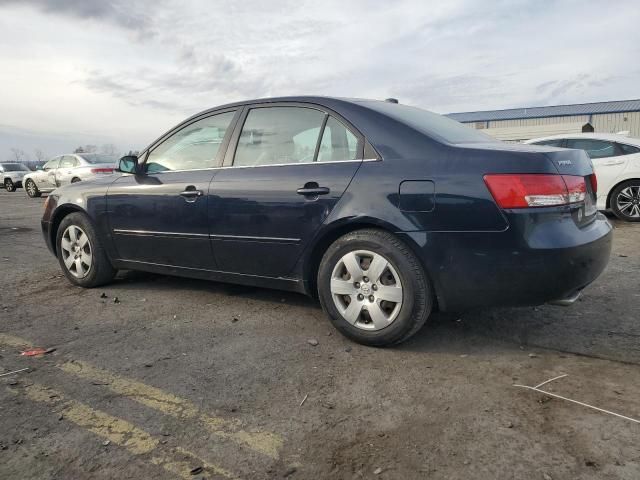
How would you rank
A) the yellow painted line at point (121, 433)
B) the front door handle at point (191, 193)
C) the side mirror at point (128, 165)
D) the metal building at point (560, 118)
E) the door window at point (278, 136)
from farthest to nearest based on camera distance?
1. the metal building at point (560, 118)
2. the side mirror at point (128, 165)
3. the front door handle at point (191, 193)
4. the door window at point (278, 136)
5. the yellow painted line at point (121, 433)

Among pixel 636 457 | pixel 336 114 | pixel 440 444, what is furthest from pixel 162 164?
pixel 636 457

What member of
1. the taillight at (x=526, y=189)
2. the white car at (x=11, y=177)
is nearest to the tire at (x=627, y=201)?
the taillight at (x=526, y=189)

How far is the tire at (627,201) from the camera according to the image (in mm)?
8367

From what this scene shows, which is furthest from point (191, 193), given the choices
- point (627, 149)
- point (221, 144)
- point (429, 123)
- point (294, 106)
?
point (627, 149)

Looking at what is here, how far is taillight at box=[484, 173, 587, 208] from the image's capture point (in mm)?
2734

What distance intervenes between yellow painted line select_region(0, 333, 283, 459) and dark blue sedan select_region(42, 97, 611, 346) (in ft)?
3.71

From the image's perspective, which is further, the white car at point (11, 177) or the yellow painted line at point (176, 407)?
the white car at point (11, 177)

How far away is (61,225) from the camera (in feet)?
16.0

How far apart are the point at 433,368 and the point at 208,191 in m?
2.07

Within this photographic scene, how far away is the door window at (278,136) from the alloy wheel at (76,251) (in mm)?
1888

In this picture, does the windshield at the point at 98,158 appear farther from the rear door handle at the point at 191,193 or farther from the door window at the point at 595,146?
the rear door handle at the point at 191,193

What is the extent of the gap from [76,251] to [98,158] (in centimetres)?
1225

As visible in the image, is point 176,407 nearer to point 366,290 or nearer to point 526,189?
point 366,290

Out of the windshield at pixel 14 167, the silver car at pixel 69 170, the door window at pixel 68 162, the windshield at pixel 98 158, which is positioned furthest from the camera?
the windshield at pixel 14 167
